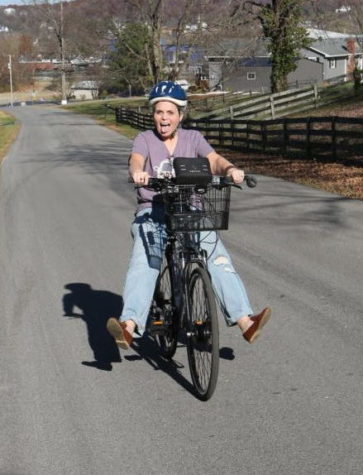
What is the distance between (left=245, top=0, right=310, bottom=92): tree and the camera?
37.9m

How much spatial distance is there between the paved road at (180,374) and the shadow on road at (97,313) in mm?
15

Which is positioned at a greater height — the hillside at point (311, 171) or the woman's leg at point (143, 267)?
the woman's leg at point (143, 267)

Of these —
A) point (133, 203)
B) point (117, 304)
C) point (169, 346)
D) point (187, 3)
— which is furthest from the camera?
point (187, 3)

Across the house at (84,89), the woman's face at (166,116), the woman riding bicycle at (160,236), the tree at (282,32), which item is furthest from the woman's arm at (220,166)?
the house at (84,89)

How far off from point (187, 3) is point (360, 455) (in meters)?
40.0

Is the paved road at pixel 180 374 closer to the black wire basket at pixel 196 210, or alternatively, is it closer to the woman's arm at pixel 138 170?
the black wire basket at pixel 196 210

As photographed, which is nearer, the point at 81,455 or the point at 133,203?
the point at 81,455

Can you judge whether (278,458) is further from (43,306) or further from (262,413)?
(43,306)

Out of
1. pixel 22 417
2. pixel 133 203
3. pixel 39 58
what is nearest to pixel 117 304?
pixel 22 417

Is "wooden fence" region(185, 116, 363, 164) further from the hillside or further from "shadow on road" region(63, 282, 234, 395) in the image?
"shadow on road" region(63, 282, 234, 395)

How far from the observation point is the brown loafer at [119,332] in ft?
16.1

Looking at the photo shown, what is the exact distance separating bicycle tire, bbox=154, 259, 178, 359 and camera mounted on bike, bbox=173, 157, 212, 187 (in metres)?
0.85

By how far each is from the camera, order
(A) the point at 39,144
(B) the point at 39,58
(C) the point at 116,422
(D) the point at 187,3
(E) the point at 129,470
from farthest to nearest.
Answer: (B) the point at 39,58
(D) the point at 187,3
(A) the point at 39,144
(C) the point at 116,422
(E) the point at 129,470

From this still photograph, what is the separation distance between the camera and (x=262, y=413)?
15.1ft
